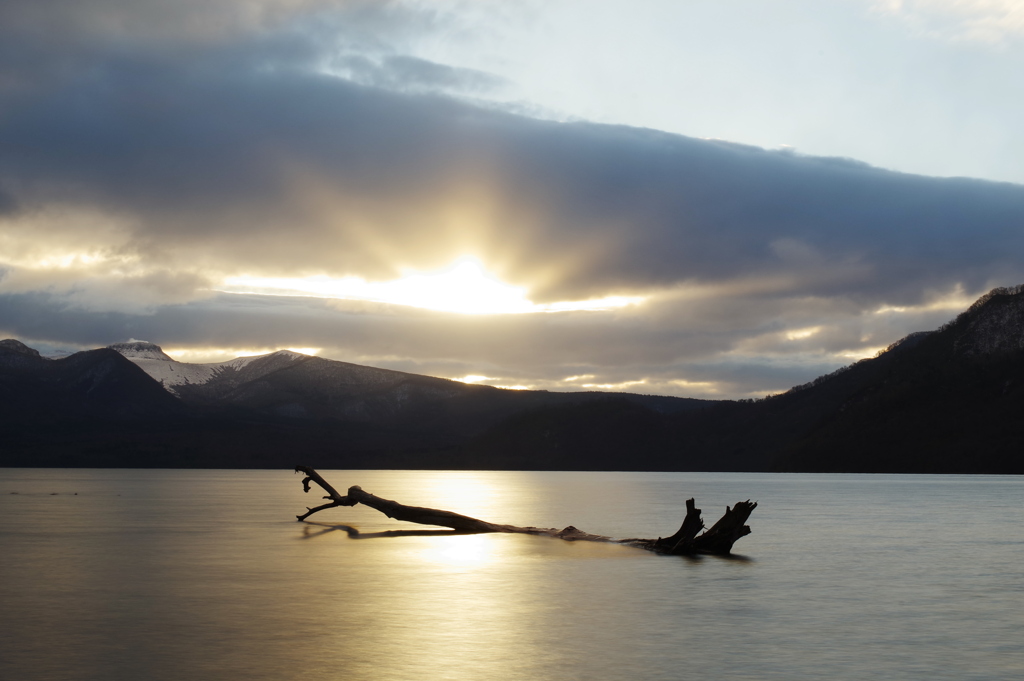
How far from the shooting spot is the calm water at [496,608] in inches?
1061

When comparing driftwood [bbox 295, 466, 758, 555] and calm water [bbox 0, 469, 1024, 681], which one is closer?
calm water [bbox 0, 469, 1024, 681]

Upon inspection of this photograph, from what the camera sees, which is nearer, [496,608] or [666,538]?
[496,608]

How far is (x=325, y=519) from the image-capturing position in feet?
306

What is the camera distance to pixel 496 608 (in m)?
38.3

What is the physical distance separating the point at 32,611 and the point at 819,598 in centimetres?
3122

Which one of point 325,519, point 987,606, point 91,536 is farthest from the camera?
point 325,519

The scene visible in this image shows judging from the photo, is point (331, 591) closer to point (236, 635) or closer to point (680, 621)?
point (236, 635)

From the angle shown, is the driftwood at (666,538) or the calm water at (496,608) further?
the driftwood at (666,538)

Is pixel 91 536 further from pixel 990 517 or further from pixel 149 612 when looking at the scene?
pixel 990 517

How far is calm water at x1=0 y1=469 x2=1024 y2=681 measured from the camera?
1061 inches

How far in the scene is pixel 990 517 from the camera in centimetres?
10406

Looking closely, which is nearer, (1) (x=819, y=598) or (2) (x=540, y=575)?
(1) (x=819, y=598)

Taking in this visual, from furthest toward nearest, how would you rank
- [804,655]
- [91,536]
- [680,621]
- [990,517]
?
[990,517] → [91,536] → [680,621] → [804,655]

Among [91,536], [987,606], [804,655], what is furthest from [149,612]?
[91,536]
